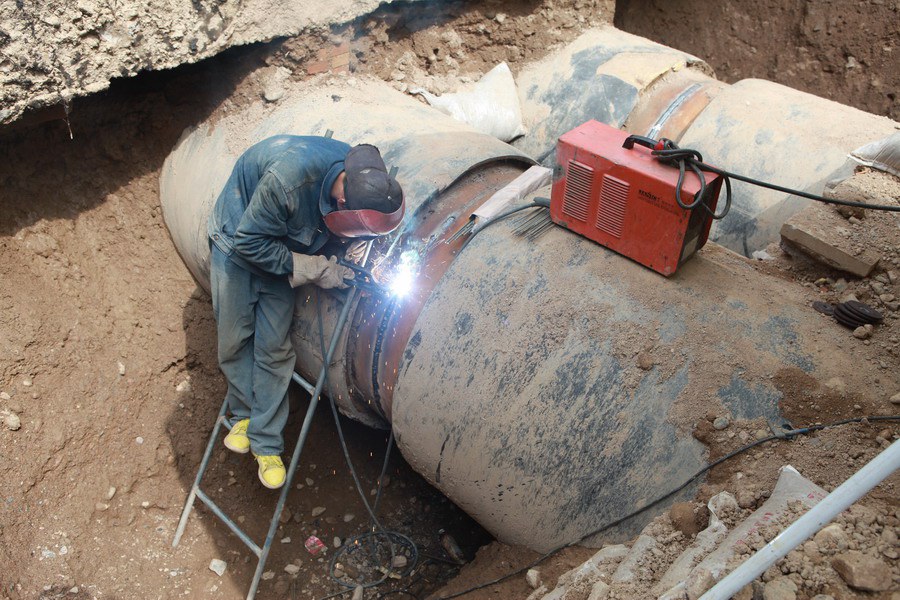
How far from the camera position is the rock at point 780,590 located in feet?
6.78

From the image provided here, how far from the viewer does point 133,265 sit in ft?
16.2

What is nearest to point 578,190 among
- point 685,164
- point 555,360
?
point 685,164

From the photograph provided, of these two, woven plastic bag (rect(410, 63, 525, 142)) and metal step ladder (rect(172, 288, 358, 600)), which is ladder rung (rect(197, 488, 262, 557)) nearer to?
metal step ladder (rect(172, 288, 358, 600))

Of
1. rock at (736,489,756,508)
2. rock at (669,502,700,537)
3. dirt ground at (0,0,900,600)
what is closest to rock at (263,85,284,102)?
dirt ground at (0,0,900,600)

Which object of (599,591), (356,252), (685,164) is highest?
(685,164)

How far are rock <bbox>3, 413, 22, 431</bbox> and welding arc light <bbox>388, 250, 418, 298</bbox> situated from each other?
7.80 ft

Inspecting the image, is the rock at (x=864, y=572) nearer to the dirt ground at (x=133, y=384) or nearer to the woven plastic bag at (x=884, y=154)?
the dirt ground at (x=133, y=384)

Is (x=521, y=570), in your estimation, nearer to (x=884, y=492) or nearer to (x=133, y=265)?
(x=884, y=492)

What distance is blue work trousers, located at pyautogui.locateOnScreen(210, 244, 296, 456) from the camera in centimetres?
376

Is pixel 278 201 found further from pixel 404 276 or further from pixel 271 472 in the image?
pixel 271 472

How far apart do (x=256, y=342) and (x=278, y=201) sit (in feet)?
2.83

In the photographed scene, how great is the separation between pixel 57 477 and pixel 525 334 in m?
2.93

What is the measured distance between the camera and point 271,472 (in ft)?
13.2

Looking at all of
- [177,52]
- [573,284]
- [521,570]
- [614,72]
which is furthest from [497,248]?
[614,72]
